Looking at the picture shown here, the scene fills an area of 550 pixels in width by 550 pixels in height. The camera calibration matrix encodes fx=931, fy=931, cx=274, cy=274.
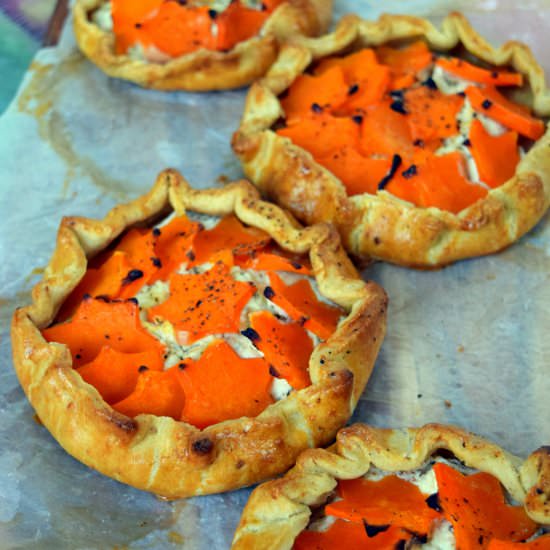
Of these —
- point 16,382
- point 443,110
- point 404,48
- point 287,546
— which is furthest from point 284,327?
point 404,48

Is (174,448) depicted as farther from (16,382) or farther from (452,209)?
(452,209)

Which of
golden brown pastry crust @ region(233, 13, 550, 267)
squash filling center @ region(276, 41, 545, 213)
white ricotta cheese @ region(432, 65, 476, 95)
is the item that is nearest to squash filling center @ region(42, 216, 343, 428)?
golden brown pastry crust @ region(233, 13, 550, 267)

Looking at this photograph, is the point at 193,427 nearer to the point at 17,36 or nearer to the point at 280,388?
the point at 280,388

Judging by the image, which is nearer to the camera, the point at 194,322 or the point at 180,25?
the point at 194,322

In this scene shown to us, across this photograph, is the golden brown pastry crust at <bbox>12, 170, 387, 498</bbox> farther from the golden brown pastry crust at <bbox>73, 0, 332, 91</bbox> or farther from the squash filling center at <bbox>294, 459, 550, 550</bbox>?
the golden brown pastry crust at <bbox>73, 0, 332, 91</bbox>

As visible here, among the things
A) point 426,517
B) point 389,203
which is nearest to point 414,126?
point 389,203
